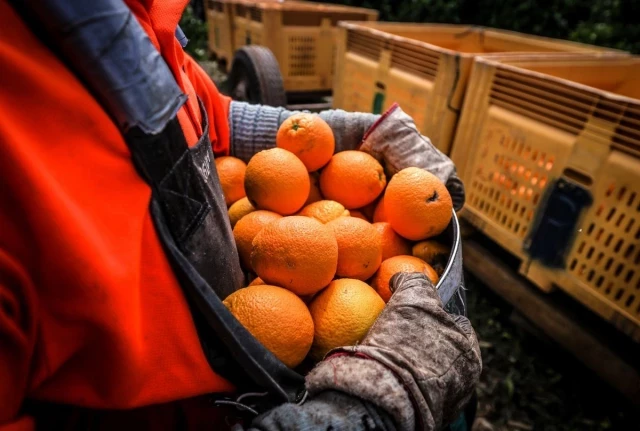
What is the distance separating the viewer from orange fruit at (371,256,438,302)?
3.85 feet

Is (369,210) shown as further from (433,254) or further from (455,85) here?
(455,85)

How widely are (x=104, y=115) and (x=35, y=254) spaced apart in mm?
226

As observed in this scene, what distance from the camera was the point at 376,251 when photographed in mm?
1158

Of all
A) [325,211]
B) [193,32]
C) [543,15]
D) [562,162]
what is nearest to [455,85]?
[562,162]

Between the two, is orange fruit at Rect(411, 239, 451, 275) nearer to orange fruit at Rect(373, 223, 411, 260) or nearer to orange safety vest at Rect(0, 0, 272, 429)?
orange fruit at Rect(373, 223, 411, 260)

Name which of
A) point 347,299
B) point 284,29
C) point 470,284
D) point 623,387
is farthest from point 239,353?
point 284,29

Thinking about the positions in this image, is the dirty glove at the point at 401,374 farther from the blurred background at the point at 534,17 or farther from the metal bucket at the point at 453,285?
the blurred background at the point at 534,17

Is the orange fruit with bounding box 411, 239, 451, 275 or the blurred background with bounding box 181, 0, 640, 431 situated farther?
the blurred background with bounding box 181, 0, 640, 431

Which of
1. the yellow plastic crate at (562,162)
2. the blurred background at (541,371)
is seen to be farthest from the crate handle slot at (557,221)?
the blurred background at (541,371)

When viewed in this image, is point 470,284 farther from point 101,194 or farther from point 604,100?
point 101,194

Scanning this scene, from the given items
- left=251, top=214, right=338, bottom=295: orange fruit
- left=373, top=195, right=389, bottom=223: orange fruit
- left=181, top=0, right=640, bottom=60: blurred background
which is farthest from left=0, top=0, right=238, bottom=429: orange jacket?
left=181, top=0, right=640, bottom=60: blurred background

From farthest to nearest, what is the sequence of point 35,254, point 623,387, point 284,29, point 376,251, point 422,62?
point 284,29, point 422,62, point 623,387, point 376,251, point 35,254

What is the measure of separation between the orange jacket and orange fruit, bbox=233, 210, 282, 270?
49cm

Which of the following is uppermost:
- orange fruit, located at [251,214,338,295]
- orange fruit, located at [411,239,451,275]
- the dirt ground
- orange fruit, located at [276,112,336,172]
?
orange fruit, located at [276,112,336,172]
